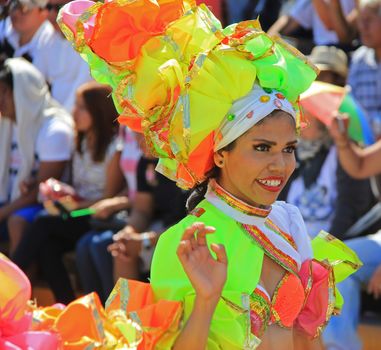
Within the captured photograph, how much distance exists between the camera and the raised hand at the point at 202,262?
3.10 meters

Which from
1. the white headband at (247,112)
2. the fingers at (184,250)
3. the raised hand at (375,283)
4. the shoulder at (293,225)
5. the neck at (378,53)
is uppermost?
the white headband at (247,112)

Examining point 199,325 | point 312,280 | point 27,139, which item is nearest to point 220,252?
point 199,325

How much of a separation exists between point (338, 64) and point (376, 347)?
1.77 meters

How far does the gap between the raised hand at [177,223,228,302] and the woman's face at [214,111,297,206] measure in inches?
14.6

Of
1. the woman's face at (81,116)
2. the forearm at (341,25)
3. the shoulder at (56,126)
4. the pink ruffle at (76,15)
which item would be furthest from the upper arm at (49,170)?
the pink ruffle at (76,15)

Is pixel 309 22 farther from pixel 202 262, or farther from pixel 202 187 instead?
pixel 202 262

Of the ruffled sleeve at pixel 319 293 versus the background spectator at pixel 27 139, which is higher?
the ruffled sleeve at pixel 319 293

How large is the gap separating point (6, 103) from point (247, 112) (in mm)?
4108

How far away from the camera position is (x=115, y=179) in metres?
6.84

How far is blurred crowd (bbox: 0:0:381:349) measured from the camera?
6.00 m

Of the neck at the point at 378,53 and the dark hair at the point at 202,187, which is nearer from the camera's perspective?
the dark hair at the point at 202,187

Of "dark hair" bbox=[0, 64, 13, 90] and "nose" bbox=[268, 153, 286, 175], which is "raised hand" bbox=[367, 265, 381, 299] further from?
"dark hair" bbox=[0, 64, 13, 90]

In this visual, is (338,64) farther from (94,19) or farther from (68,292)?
(94,19)

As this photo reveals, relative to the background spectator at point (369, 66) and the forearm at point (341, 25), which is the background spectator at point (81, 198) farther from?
the forearm at point (341, 25)
